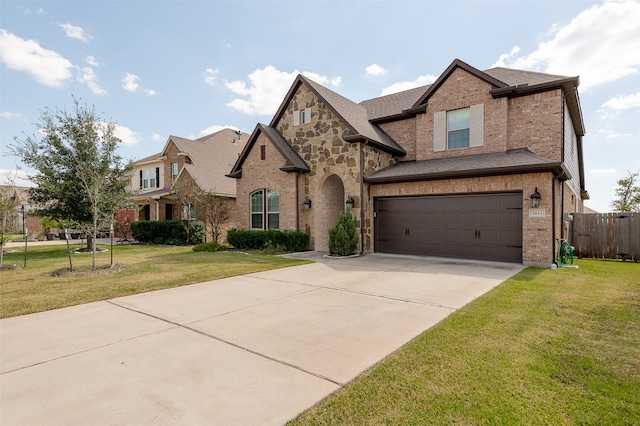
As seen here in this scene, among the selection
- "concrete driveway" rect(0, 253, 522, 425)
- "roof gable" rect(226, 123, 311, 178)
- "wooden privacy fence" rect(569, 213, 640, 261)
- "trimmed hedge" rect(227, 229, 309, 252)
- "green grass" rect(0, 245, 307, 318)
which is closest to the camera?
"concrete driveway" rect(0, 253, 522, 425)

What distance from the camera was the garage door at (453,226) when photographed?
11109 mm

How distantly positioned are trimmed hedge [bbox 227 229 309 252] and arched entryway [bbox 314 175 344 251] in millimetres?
733

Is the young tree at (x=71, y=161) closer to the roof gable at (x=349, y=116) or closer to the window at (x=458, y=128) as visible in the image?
the roof gable at (x=349, y=116)

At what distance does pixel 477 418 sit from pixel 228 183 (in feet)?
72.2

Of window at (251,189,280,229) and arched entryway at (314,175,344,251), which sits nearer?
arched entryway at (314,175,344,251)

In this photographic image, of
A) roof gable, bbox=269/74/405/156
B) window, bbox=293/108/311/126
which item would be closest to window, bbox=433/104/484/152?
roof gable, bbox=269/74/405/156

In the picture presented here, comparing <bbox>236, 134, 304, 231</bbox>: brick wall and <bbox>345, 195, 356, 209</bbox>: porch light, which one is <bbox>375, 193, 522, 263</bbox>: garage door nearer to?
<bbox>345, 195, 356, 209</bbox>: porch light

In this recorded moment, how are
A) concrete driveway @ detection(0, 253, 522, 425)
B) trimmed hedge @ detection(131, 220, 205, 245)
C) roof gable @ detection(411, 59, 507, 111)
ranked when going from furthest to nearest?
trimmed hedge @ detection(131, 220, 205, 245)
roof gable @ detection(411, 59, 507, 111)
concrete driveway @ detection(0, 253, 522, 425)

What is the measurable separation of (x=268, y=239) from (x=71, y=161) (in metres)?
9.94

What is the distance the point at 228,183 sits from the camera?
22859 mm

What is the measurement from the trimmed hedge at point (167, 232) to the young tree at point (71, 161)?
4.33 meters

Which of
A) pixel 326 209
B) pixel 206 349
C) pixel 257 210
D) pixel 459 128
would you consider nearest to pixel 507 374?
pixel 206 349

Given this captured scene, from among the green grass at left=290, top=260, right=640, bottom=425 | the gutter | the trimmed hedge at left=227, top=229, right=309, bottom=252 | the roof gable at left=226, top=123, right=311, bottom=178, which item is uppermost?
the roof gable at left=226, top=123, right=311, bottom=178

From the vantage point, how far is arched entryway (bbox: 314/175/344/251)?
15141 mm
